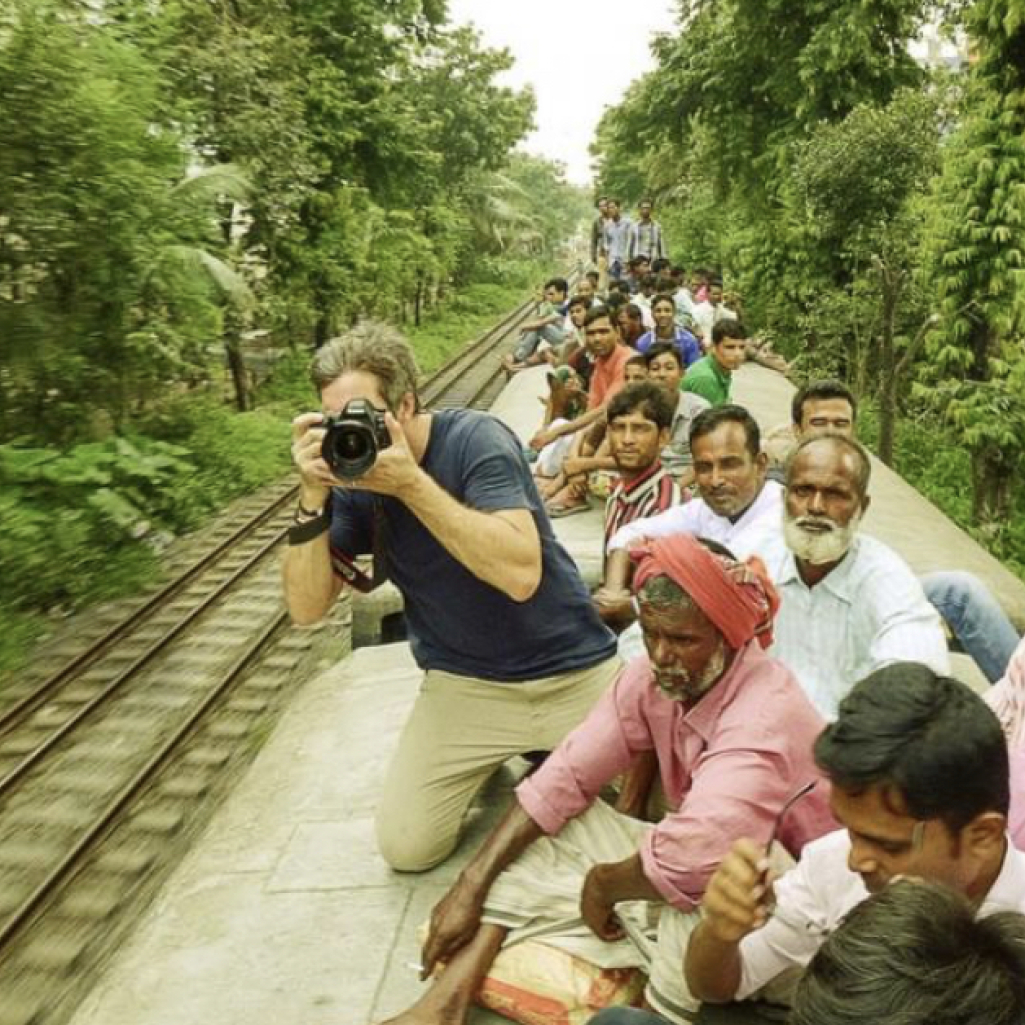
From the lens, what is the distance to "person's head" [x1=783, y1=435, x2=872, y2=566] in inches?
119

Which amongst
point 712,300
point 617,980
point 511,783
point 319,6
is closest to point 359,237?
point 319,6

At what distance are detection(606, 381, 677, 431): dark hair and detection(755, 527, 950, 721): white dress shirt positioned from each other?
147 cm

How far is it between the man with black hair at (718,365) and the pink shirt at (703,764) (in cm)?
437

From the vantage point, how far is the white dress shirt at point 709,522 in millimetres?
3699

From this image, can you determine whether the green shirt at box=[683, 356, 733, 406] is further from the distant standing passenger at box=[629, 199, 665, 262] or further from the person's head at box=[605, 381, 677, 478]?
the distant standing passenger at box=[629, 199, 665, 262]

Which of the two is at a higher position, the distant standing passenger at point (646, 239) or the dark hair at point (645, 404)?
the distant standing passenger at point (646, 239)

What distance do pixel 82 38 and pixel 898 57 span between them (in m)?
9.60

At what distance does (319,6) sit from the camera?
49.9 feet

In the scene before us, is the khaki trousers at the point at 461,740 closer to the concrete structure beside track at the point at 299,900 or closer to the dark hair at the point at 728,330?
the concrete structure beside track at the point at 299,900

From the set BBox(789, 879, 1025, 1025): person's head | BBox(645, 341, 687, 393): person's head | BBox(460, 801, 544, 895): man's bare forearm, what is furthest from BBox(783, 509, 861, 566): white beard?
BBox(645, 341, 687, 393): person's head

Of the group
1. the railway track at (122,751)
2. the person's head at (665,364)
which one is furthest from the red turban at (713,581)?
the person's head at (665,364)

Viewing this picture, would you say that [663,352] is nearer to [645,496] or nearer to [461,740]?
[645,496]

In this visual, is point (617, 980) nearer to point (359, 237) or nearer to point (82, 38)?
point (82, 38)

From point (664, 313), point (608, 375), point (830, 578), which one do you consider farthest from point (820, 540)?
point (664, 313)
